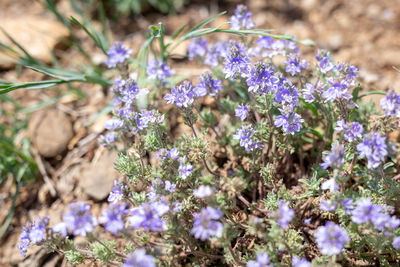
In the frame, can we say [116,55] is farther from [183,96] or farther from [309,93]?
[309,93]

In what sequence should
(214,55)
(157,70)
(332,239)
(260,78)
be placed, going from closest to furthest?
(332,239), (260,78), (157,70), (214,55)

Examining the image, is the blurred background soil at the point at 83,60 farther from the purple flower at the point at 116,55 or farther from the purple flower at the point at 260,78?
the purple flower at the point at 260,78

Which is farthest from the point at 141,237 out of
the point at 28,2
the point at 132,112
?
the point at 28,2

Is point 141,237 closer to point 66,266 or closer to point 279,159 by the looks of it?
point 66,266

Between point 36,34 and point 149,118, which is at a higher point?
point 36,34

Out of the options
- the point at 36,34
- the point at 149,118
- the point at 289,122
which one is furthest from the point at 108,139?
the point at 36,34

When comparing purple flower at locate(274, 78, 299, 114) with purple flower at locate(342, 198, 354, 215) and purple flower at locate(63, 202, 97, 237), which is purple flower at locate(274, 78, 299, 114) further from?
purple flower at locate(63, 202, 97, 237)

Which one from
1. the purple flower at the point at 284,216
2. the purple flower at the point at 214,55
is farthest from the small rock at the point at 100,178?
the purple flower at the point at 284,216
